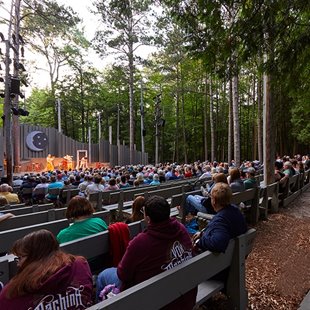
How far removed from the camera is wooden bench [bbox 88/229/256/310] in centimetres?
160

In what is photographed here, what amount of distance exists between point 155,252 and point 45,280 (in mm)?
821

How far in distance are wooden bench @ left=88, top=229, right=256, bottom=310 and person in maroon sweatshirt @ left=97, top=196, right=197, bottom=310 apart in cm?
12

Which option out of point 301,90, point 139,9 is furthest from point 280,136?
point 301,90

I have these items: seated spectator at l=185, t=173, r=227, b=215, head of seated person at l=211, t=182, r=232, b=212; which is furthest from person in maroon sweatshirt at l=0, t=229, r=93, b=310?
seated spectator at l=185, t=173, r=227, b=215

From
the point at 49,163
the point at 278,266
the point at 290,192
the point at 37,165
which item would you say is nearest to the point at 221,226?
the point at 278,266

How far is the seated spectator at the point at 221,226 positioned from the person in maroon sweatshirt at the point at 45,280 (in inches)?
45.5

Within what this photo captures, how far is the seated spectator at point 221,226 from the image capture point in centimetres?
254

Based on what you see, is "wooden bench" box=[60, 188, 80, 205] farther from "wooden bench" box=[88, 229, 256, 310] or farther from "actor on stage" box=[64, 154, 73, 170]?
"actor on stage" box=[64, 154, 73, 170]

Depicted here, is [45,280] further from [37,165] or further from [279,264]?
[37,165]

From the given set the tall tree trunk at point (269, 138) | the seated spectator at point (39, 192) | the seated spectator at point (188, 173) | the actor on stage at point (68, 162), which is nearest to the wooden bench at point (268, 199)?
the tall tree trunk at point (269, 138)

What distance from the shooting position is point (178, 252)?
2250mm

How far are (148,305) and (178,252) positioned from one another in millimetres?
589

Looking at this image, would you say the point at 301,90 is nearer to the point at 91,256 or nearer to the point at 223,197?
the point at 223,197

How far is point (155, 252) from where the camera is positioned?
2.13 metres
